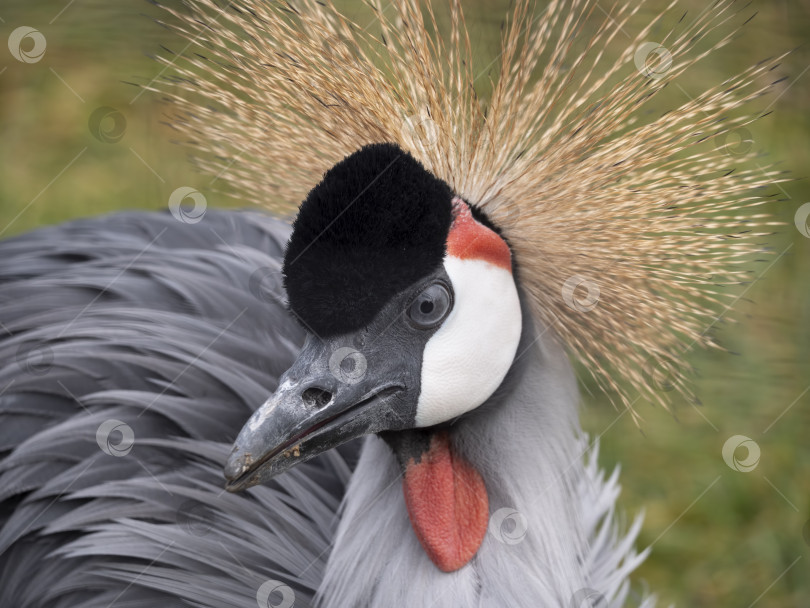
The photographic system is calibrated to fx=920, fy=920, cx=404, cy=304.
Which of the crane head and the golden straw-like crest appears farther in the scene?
the golden straw-like crest

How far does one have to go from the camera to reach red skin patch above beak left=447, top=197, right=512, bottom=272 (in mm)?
1172

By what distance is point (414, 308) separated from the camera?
3.78 ft

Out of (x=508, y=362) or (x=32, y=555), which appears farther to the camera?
(x=32, y=555)

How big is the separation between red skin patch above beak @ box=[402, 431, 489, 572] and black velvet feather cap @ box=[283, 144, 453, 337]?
0.84 feet

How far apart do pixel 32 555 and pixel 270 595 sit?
41cm

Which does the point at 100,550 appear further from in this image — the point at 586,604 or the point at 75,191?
the point at 75,191

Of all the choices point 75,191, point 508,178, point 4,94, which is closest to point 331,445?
point 508,178

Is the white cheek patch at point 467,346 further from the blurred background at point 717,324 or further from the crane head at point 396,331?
the blurred background at point 717,324

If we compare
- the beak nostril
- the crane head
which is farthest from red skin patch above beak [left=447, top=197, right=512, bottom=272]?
the beak nostril

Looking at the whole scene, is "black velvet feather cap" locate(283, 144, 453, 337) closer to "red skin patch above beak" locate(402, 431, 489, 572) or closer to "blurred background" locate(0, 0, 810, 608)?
"red skin patch above beak" locate(402, 431, 489, 572)

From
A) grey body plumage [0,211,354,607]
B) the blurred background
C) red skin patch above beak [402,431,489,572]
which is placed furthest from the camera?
the blurred background

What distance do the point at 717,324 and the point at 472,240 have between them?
87 centimetres

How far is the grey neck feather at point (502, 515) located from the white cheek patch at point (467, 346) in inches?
2.8

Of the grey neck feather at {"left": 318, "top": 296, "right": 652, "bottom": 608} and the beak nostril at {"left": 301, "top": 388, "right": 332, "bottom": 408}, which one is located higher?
the beak nostril at {"left": 301, "top": 388, "right": 332, "bottom": 408}
